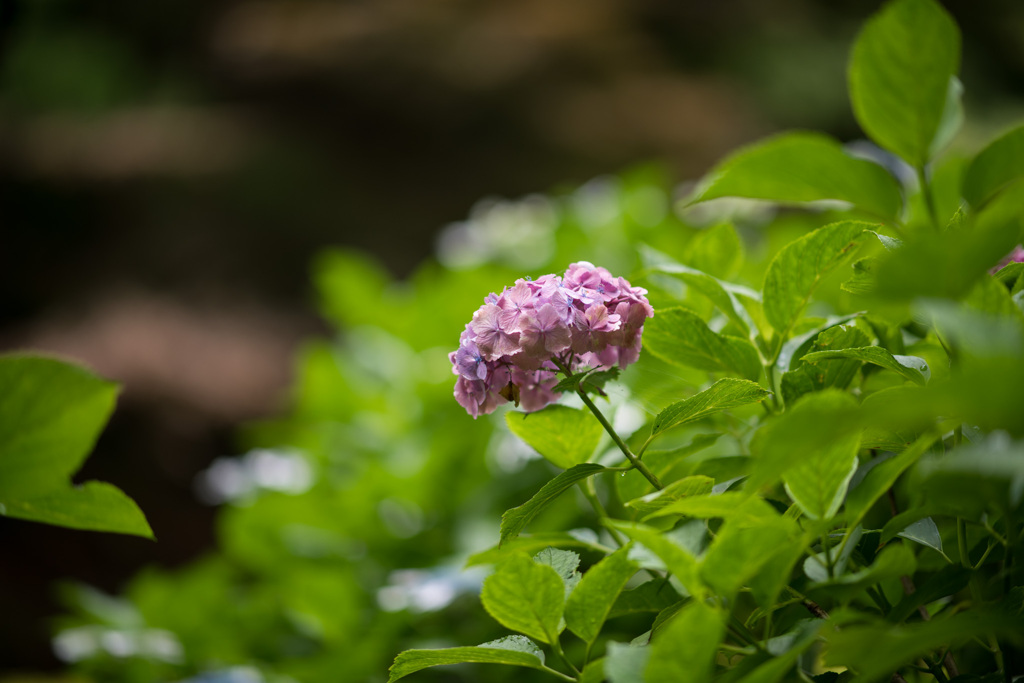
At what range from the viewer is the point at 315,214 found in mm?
3443

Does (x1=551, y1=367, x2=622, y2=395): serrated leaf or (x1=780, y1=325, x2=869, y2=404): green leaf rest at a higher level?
(x1=551, y1=367, x2=622, y2=395): serrated leaf

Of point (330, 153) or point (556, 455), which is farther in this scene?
point (330, 153)

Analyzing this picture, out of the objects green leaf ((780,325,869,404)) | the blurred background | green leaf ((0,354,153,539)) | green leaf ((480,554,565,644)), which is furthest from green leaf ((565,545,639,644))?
the blurred background

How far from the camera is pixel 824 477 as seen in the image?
314 mm

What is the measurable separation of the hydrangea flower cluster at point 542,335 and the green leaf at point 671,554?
4.1 inches

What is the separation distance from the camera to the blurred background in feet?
9.01

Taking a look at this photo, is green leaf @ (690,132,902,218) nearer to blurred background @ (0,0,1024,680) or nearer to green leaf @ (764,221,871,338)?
green leaf @ (764,221,871,338)

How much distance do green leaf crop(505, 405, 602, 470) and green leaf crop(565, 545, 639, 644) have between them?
0.07 m

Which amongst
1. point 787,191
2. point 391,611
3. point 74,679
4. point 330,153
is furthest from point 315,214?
point 787,191

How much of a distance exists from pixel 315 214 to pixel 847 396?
337 centimetres

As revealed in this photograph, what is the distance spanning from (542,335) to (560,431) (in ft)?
0.19

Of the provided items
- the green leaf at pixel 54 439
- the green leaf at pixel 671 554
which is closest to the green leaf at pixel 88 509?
the green leaf at pixel 54 439

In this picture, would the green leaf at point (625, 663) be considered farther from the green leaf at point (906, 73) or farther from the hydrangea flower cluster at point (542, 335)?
the green leaf at point (906, 73)

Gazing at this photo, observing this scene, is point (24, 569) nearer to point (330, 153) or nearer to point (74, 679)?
point (74, 679)
